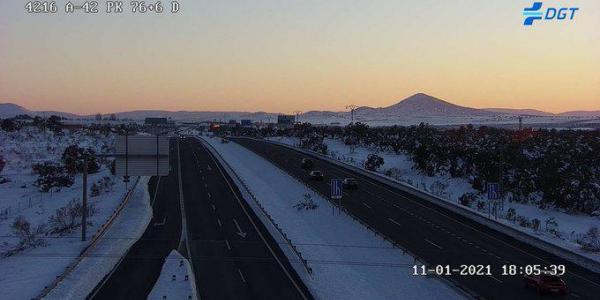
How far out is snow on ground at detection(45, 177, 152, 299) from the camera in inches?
979

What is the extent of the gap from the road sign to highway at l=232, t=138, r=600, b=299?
16.5 metres

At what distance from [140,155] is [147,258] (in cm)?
905

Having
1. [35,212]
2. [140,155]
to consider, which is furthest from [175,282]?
[35,212]

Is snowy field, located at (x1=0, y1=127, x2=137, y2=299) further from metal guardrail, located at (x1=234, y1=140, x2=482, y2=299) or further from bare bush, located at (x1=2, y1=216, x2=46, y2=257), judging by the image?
metal guardrail, located at (x1=234, y1=140, x2=482, y2=299)

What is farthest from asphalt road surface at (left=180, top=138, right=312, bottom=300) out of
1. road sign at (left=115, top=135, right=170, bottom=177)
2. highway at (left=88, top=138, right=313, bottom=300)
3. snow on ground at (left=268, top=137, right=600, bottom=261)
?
snow on ground at (left=268, top=137, right=600, bottom=261)

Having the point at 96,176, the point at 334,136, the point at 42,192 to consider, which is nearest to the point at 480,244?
the point at 42,192

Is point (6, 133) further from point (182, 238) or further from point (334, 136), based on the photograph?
point (182, 238)

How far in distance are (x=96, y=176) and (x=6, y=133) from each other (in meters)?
65.4

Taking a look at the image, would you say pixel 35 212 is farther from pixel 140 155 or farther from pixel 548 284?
pixel 548 284

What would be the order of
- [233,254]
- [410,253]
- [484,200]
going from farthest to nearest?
1. [484,200]
2. [233,254]
3. [410,253]

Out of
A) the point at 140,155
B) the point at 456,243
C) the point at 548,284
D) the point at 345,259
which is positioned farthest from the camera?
the point at 140,155

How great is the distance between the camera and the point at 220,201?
53.3 meters

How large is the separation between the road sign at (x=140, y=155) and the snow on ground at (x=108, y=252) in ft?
15.2

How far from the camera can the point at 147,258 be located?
1240 inches
